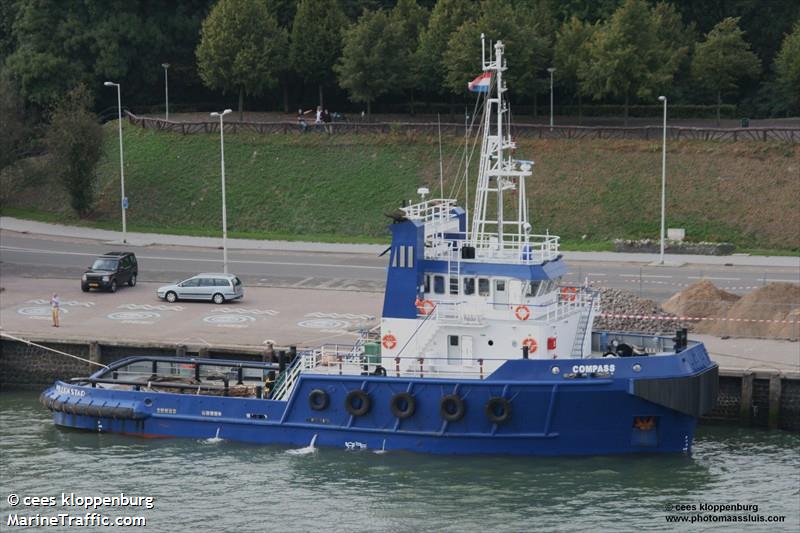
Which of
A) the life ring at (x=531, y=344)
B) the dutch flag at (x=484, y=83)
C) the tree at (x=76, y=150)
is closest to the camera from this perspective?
the life ring at (x=531, y=344)

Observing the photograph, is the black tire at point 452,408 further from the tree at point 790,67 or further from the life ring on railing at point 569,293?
the tree at point 790,67

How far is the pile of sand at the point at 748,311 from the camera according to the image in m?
48.2

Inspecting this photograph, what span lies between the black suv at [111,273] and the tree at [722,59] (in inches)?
1530

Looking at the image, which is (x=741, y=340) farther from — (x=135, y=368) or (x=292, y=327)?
(x=135, y=368)

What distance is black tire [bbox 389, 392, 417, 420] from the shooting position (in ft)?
128

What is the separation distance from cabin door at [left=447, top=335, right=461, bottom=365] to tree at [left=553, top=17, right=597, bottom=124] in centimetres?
4407

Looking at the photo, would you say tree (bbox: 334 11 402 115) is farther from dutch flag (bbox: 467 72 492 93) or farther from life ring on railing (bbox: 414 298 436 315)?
life ring on railing (bbox: 414 298 436 315)

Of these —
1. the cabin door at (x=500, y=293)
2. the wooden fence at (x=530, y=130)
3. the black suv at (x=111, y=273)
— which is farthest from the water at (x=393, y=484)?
the wooden fence at (x=530, y=130)

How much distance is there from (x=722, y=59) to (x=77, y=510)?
57446 millimetres

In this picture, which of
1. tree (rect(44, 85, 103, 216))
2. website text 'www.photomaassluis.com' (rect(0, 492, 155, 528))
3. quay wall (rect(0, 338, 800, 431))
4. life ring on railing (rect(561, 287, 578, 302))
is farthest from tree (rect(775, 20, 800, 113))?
website text 'www.photomaassluis.com' (rect(0, 492, 155, 528))

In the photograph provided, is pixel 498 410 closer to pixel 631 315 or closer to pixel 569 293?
pixel 569 293

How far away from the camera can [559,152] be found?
74.9 metres

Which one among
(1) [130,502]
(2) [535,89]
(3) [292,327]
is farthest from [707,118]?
(1) [130,502]

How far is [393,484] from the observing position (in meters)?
37.2
